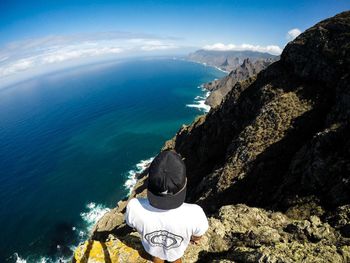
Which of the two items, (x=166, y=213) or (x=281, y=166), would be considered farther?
(x=281, y=166)

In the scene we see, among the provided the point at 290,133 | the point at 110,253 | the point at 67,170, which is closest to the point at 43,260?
the point at 67,170

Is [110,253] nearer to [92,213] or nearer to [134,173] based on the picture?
[92,213]

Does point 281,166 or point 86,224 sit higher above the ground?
point 281,166

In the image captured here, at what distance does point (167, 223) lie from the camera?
16.6 ft

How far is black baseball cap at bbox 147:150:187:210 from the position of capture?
4.61 metres

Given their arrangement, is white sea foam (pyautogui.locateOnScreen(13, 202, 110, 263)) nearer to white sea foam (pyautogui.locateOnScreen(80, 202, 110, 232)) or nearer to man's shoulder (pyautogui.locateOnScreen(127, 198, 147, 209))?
white sea foam (pyautogui.locateOnScreen(80, 202, 110, 232))

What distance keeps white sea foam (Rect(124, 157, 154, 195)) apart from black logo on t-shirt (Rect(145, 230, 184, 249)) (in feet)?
248

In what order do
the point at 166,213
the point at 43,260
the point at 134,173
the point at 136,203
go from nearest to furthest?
the point at 166,213
the point at 136,203
the point at 43,260
the point at 134,173

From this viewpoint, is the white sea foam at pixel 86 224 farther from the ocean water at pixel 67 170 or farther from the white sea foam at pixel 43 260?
the ocean water at pixel 67 170

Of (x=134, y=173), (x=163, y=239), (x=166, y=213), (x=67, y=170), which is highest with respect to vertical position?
(x=166, y=213)

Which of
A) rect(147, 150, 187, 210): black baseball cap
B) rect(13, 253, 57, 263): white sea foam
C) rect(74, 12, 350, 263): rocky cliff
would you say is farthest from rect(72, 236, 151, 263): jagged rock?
rect(13, 253, 57, 263): white sea foam

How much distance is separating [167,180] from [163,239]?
1811mm

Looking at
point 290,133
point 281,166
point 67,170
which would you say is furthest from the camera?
point 67,170

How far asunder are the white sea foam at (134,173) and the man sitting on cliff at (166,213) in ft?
248
